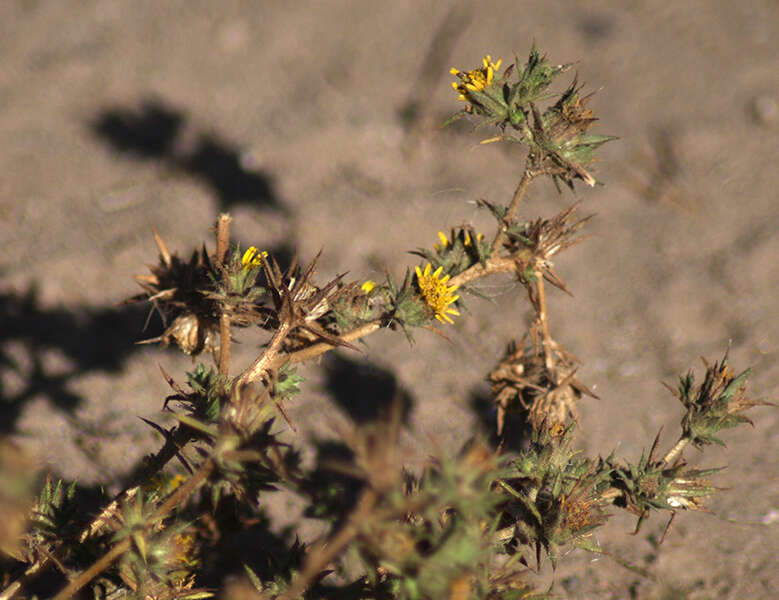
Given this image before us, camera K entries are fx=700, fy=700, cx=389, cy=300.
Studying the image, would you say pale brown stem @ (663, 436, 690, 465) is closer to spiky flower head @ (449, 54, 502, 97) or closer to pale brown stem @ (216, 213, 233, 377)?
spiky flower head @ (449, 54, 502, 97)

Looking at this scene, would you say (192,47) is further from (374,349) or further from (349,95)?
(374,349)

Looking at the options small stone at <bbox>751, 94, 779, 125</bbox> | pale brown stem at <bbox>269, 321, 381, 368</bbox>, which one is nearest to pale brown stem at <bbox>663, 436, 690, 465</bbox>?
pale brown stem at <bbox>269, 321, 381, 368</bbox>

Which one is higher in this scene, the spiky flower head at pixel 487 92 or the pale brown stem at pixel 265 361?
the spiky flower head at pixel 487 92

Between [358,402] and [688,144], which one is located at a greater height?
[688,144]

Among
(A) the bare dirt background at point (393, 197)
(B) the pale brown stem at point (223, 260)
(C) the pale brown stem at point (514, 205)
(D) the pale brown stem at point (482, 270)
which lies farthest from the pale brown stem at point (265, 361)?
(A) the bare dirt background at point (393, 197)

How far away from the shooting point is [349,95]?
12.1 ft

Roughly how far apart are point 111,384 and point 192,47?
1955 millimetres

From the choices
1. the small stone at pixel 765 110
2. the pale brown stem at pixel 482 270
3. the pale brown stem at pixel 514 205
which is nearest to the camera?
the pale brown stem at pixel 514 205

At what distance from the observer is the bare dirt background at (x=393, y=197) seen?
276 centimetres

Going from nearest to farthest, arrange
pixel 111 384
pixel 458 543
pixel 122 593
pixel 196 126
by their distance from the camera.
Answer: pixel 458 543 < pixel 122 593 < pixel 111 384 < pixel 196 126

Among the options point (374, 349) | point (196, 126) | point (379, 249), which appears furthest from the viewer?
point (196, 126)

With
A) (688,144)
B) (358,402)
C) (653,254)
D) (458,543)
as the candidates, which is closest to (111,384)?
(358,402)

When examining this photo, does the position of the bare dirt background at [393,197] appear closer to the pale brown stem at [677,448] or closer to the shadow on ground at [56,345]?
the shadow on ground at [56,345]

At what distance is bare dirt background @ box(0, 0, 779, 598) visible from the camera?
109 inches
